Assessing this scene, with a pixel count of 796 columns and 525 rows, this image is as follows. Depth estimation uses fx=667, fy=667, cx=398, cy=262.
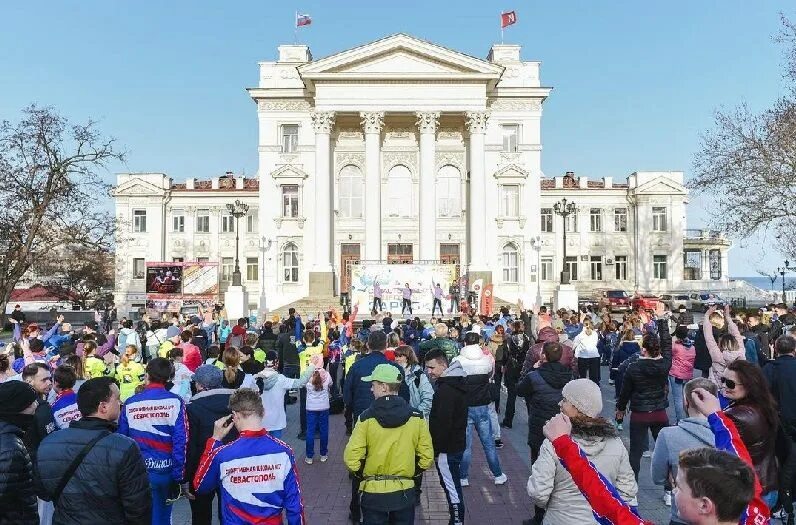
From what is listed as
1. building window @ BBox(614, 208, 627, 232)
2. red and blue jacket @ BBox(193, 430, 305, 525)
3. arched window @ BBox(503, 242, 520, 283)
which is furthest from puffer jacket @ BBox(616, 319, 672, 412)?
building window @ BBox(614, 208, 627, 232)

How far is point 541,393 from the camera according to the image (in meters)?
7.47

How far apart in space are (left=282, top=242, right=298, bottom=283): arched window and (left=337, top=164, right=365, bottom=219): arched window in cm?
419

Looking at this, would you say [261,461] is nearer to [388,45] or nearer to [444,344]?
[444,344]

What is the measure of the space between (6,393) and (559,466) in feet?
12.7

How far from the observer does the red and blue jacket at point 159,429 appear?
19.5ft

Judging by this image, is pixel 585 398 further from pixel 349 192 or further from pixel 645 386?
pixel 349 192

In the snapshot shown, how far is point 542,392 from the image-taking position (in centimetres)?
747

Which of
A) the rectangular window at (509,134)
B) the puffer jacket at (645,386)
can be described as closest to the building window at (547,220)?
the rectangular window at (509,134)

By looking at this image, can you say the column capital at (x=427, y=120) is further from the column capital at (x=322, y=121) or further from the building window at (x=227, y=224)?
the building window at (x=227, y=224)

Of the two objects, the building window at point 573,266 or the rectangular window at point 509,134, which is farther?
the building window at point 573,266

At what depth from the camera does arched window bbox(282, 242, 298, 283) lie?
1825 inches

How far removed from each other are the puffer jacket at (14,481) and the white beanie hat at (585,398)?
12.2 ft

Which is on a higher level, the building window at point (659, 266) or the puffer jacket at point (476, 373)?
the building window at point (659, 266)

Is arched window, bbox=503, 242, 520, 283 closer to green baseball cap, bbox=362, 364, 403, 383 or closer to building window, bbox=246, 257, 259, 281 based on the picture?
building window, bbox=246, 257, 259, 281
